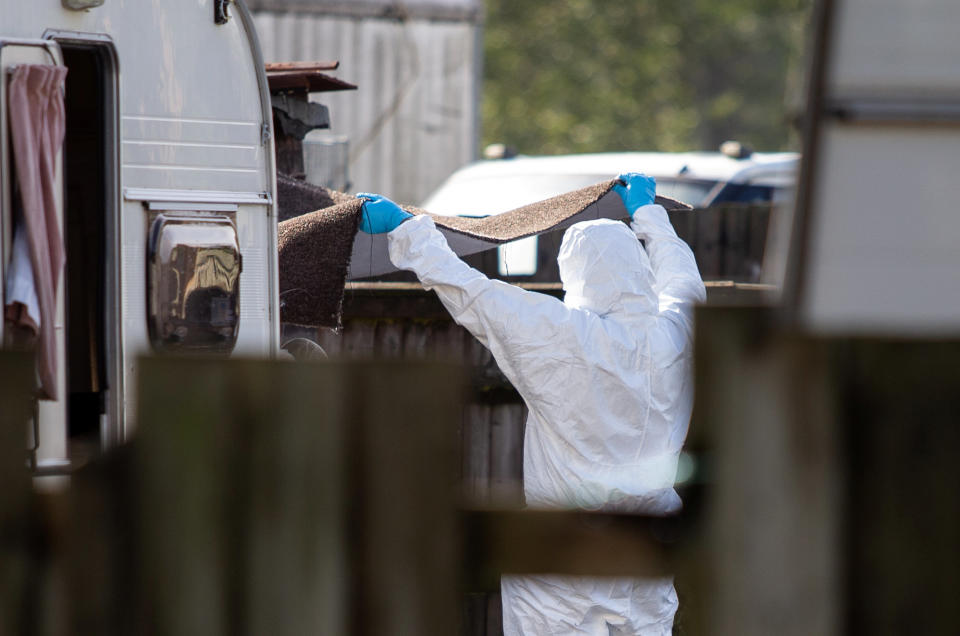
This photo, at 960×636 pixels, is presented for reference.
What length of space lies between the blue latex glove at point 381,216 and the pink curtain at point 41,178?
145 cm

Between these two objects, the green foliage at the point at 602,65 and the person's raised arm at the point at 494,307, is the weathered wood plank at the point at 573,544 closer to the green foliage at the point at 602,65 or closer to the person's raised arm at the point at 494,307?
the person's raised arm at the point at 494,307

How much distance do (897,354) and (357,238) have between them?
4.25 m

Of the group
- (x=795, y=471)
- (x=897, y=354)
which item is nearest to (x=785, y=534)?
(x=795, y=471)

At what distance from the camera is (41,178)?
348 centimetres

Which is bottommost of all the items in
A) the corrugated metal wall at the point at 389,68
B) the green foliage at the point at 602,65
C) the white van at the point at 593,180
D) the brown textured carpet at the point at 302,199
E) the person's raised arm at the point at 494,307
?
the person's raised arm at the point at 494,307

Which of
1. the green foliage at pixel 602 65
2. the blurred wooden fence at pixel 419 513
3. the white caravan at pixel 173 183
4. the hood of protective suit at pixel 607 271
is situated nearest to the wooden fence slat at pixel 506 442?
the hood of protective suit at pixel 607 271

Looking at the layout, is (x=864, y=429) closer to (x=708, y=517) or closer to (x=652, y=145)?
(x=708, y=517)

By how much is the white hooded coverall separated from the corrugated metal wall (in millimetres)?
7354

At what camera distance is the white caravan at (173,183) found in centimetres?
396

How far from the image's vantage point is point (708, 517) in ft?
5.16

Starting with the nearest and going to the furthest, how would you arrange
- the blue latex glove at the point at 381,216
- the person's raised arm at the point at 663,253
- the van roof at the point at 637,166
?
the blue latex glove at the point at 381,216
the person's raised arm at the point at 663,253
the van roof at the point at 637,166

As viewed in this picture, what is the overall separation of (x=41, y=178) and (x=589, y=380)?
2013 mm

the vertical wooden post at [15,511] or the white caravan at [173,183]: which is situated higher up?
the white caravan at [173,183]

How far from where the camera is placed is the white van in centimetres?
896
